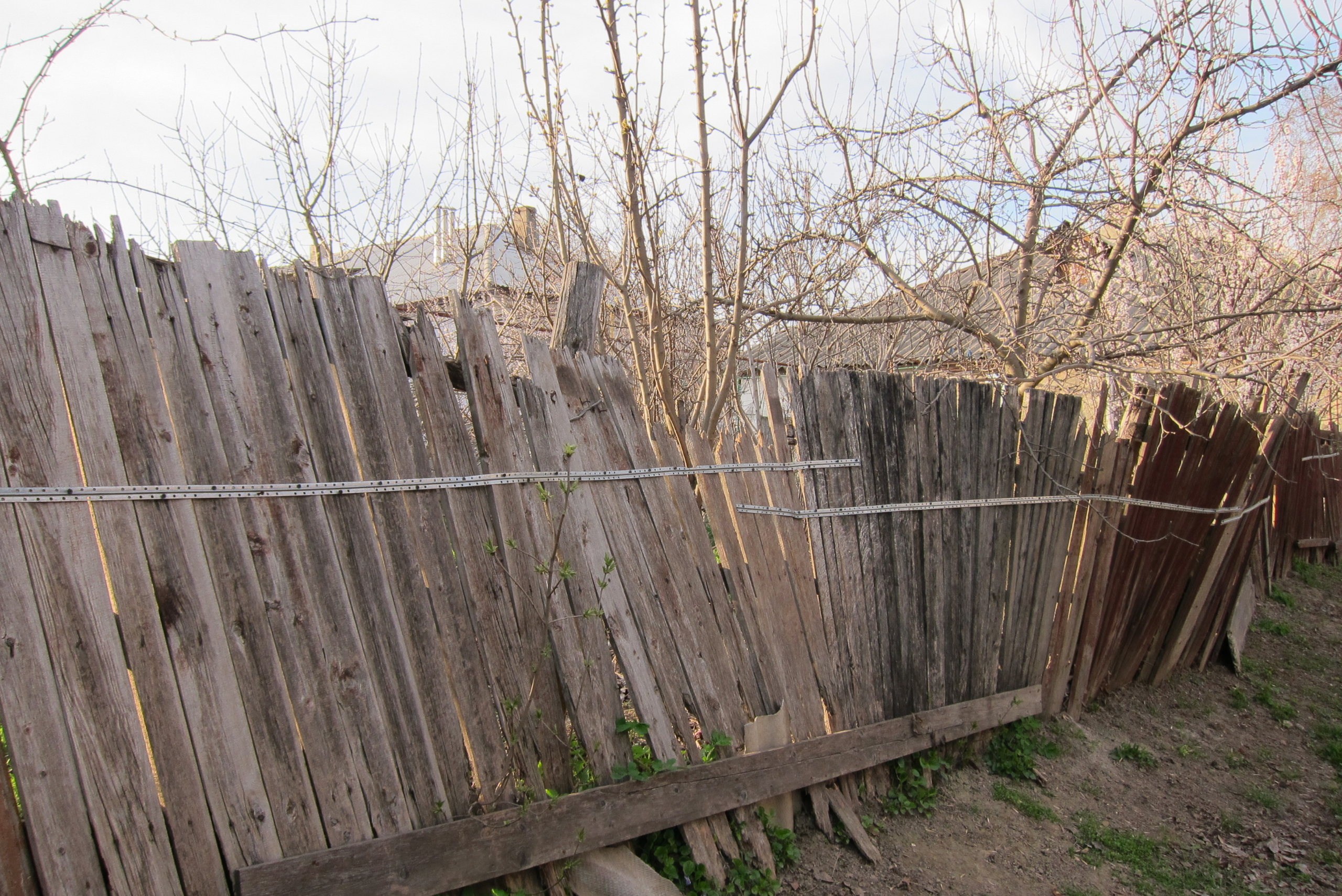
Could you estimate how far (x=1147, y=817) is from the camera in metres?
4.23

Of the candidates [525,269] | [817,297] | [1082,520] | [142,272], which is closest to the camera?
[142,272]

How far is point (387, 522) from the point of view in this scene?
243 centimetres

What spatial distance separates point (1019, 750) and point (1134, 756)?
87cm

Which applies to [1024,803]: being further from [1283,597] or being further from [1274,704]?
[1283,597]

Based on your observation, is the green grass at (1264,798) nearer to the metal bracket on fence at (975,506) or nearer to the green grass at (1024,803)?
the green grass at (1024,803)

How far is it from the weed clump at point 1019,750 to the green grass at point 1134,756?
16.3 inches

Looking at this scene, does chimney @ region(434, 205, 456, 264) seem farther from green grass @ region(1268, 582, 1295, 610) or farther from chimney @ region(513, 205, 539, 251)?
green grass @ region(1268, 582, 1295, 610)

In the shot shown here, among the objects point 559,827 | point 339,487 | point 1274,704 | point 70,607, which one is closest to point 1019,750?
point 1274,704

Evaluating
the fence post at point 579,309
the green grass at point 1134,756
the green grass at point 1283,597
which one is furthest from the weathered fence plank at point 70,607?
the green grass at point 1283,597

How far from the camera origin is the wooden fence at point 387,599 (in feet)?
6.29

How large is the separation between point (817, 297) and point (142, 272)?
5.35m

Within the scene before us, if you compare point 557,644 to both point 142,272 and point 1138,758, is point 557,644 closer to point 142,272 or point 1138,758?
point 142,272

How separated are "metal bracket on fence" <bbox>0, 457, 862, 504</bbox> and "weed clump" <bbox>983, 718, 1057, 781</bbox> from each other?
2.23 m

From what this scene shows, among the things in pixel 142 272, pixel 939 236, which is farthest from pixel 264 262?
pixel 939 236
